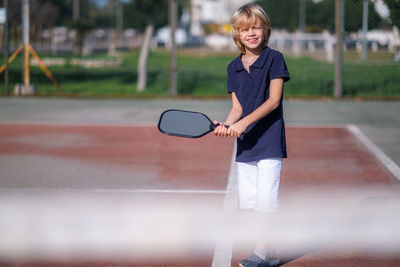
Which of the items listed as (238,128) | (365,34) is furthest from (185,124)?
(365,34)

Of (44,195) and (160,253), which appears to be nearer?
(160,253)

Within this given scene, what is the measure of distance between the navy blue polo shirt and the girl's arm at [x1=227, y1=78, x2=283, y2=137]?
0.16ft

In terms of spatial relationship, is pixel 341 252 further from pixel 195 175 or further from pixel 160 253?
pixel 195 175

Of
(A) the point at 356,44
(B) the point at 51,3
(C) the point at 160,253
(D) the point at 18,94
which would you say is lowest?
(C) the point at 160,253

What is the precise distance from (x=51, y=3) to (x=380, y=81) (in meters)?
39.7

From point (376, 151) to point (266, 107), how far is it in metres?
5.20

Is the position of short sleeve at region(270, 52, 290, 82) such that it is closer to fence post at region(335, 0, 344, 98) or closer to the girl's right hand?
the girl's right hand

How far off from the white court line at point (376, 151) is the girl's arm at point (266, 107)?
11.8 ft

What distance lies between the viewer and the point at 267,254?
433cm

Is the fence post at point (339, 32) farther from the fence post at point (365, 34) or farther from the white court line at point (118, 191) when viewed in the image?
the white court line at point (118, 191)

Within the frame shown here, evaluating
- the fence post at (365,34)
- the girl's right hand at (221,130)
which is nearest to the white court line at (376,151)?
the girl's right hand at (221,130)

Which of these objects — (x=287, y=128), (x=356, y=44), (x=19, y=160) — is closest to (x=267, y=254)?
(x=19, y=160)

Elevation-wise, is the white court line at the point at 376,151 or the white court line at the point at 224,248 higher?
the white court line at the point at 376,151

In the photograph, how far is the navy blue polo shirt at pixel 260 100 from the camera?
4109mm
